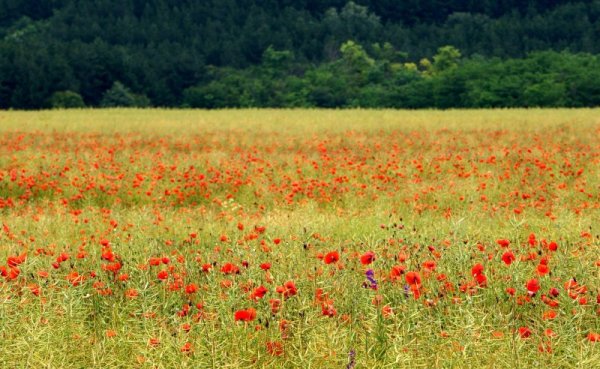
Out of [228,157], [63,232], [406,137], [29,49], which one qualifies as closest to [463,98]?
→ [29,49]

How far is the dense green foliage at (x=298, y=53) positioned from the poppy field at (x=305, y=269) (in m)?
41.7

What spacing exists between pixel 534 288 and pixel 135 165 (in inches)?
375

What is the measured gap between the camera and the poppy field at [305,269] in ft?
12.3

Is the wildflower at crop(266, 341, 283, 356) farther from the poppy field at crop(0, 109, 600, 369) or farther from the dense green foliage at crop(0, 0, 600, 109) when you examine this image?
the dense green foliage at crop(0, 0, 600, 109)

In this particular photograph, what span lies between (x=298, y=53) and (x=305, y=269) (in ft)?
230

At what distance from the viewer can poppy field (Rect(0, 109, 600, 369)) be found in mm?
3764

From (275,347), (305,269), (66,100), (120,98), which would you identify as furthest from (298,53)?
(275,347)

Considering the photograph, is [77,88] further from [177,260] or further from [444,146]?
[177,260]

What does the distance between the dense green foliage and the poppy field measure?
41674 millimetres

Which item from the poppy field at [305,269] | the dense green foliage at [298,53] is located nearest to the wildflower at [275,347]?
the poppy field at [305,269]

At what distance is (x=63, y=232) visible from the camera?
22.4 ft

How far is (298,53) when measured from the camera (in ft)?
242

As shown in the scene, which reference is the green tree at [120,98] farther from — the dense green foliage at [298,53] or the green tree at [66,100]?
the green tree at [66,100]

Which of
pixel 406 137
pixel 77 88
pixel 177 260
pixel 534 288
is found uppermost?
pixel 534 288
